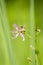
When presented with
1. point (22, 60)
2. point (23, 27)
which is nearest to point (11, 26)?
point (23, 27)

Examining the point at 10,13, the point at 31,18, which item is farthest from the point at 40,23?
the point at 10,13

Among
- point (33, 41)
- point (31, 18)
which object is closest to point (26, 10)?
point (31, 18)

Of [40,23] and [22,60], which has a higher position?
[40,23]

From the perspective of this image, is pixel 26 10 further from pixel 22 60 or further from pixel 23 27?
pixel 22 60

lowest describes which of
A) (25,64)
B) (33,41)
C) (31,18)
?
(25,64)

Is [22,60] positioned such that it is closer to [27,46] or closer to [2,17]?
[27,46]

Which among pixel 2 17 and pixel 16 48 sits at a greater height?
pixel 2 17

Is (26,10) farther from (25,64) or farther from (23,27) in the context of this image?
(25,64)
